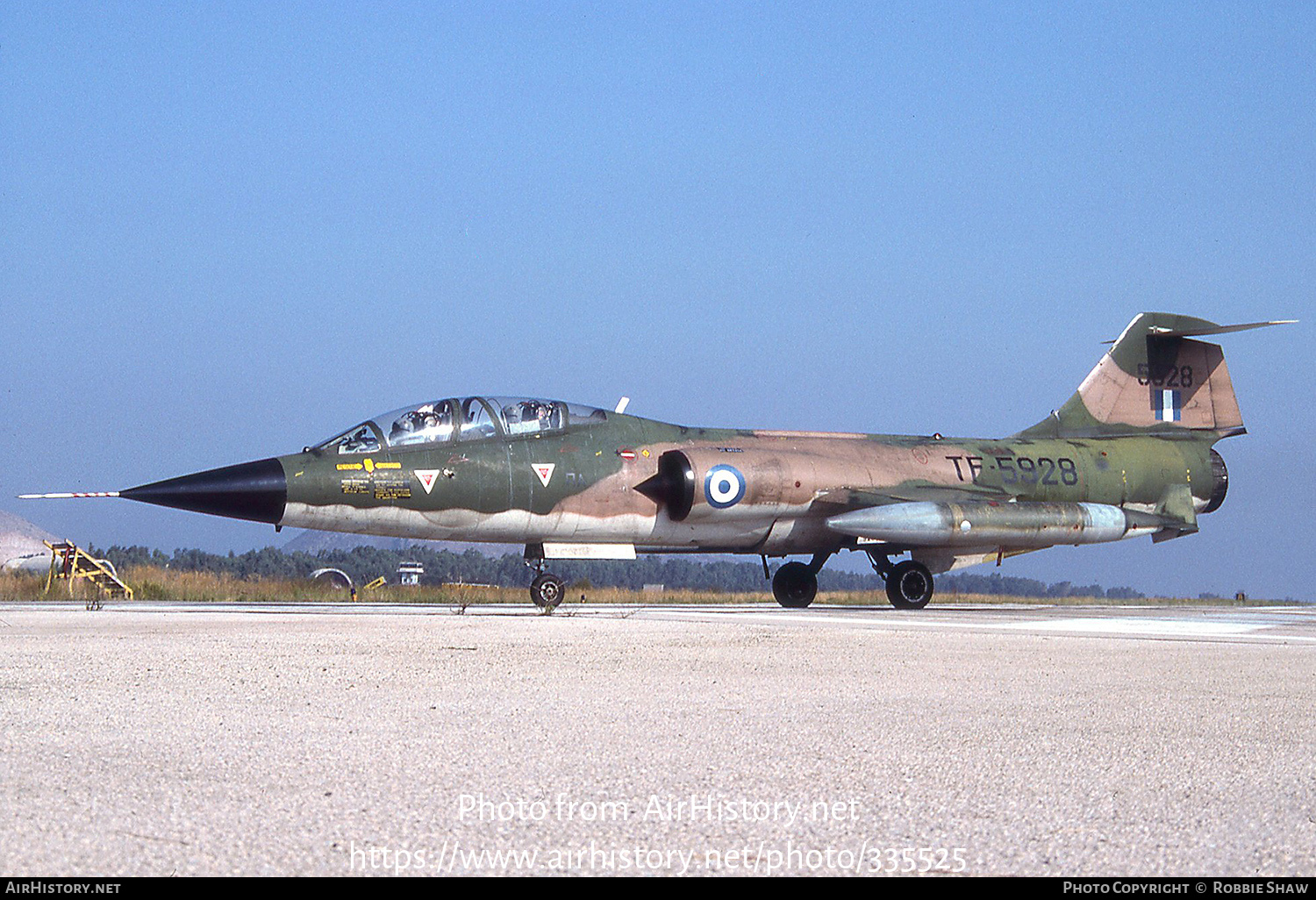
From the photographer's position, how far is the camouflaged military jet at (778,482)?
1633 cm

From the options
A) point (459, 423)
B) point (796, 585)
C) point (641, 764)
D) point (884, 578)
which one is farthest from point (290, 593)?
point (641, 764)

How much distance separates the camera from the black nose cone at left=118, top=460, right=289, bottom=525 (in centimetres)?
1514

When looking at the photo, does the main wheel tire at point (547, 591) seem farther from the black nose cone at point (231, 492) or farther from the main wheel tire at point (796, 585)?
the main wheel tire at point (796, 585)

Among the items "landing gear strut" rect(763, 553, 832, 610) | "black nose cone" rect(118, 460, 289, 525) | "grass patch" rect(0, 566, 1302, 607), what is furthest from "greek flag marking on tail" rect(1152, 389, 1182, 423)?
"black nose cone" rect(118, 460, 289, 525)

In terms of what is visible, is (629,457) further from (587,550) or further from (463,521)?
(463,521)

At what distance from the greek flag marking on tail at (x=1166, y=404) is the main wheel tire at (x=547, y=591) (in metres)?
12.3

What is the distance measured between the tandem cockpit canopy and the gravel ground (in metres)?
8.36

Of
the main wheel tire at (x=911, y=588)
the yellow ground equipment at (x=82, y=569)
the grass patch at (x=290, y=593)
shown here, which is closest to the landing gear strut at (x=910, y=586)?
the main wheel tire at (x=911, y=588)

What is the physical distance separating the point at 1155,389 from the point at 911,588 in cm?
715

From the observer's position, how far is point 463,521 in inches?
664

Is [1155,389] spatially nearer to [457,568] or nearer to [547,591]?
[547,591]

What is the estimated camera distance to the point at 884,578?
19891 millimetres

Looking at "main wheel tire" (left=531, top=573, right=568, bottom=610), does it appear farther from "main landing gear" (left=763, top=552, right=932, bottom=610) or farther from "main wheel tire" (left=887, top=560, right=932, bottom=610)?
"main wheel tire" (left=887, top=560, right=932, bottom=610)
